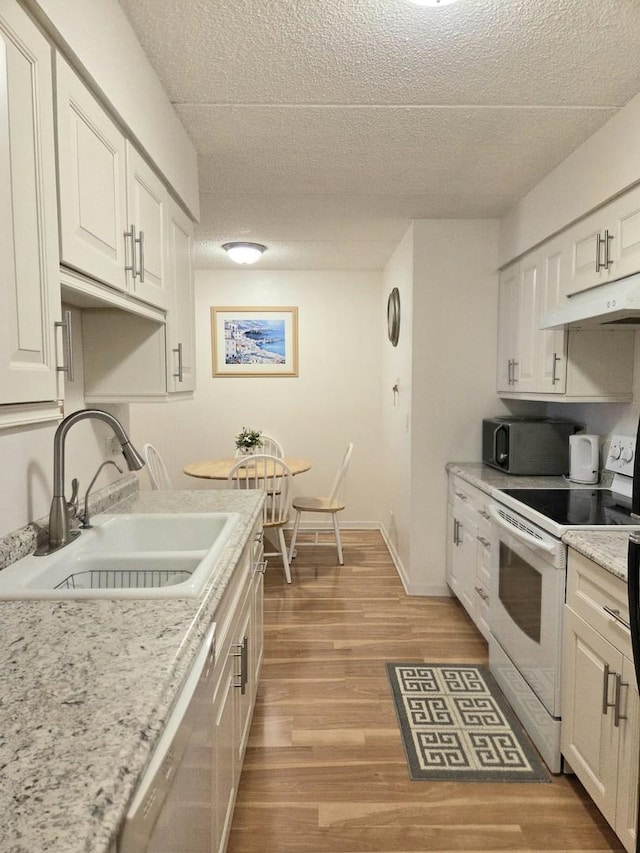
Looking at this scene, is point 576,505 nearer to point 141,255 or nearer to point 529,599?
point 529,599

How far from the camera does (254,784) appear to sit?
1.82 meters

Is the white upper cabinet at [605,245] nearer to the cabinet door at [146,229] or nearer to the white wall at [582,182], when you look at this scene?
the white wall at [582,182]

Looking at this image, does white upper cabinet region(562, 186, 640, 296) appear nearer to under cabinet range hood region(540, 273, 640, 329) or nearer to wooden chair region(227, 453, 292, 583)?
under cabinet range hood region(540, 273, 640, 329)

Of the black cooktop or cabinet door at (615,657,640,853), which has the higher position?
the black cooktop

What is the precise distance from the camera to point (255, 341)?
4789 millimetres

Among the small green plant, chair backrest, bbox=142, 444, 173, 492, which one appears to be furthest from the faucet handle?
the small green plant

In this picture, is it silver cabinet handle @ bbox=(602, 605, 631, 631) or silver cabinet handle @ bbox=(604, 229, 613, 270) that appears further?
silver cabinet handle @ bbox=(604, 229, 613, 270)

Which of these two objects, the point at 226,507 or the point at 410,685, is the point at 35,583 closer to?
the point at 226,507

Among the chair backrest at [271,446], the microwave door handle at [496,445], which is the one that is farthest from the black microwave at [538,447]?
the chair backrest at [271,446]

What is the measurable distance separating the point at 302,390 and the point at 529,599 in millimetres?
3107

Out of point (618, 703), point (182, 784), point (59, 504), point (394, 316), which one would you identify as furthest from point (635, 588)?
point (394, 316)

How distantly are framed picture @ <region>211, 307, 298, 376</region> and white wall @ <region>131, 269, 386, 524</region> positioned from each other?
0.22 ft

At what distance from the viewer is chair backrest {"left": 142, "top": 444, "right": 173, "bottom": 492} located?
3690 mm

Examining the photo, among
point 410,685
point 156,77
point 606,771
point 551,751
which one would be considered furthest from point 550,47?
point 410,685
